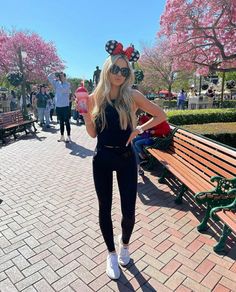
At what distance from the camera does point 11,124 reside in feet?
30.8

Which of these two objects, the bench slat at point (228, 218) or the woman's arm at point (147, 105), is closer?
the woman's arm at point (147, 105)

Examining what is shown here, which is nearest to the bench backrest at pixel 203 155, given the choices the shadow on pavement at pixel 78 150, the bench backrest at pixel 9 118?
the shadow on pavement at pixel 78 150

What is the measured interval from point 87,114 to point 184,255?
179 centimetres

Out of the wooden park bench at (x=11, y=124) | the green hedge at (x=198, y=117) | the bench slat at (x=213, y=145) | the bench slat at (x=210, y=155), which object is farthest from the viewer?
the green hedge at (x=198, y=117)

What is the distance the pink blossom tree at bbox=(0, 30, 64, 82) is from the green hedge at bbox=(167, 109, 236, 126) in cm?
2169

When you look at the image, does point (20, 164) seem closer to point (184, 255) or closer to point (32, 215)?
point (32, 215)

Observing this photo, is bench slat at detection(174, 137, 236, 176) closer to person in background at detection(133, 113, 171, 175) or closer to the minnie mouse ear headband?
person in background at detection(133, 113, 171, 175)

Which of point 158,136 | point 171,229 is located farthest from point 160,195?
point 158,136

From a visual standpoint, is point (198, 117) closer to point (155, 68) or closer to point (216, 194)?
point (216, 194)

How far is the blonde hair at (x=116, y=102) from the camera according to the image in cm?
216

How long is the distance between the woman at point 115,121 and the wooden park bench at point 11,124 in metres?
7.03

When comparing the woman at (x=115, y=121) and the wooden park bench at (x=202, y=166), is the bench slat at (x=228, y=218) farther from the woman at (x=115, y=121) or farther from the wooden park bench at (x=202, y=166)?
the woman at (x=115, y=121)

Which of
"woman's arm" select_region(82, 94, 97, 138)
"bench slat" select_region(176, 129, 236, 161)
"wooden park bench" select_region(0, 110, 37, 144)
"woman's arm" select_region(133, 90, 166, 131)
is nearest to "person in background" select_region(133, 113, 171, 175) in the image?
"bench slat" select_region(176, 129, 236, 161)

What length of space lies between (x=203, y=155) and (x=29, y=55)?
27.7 meters
